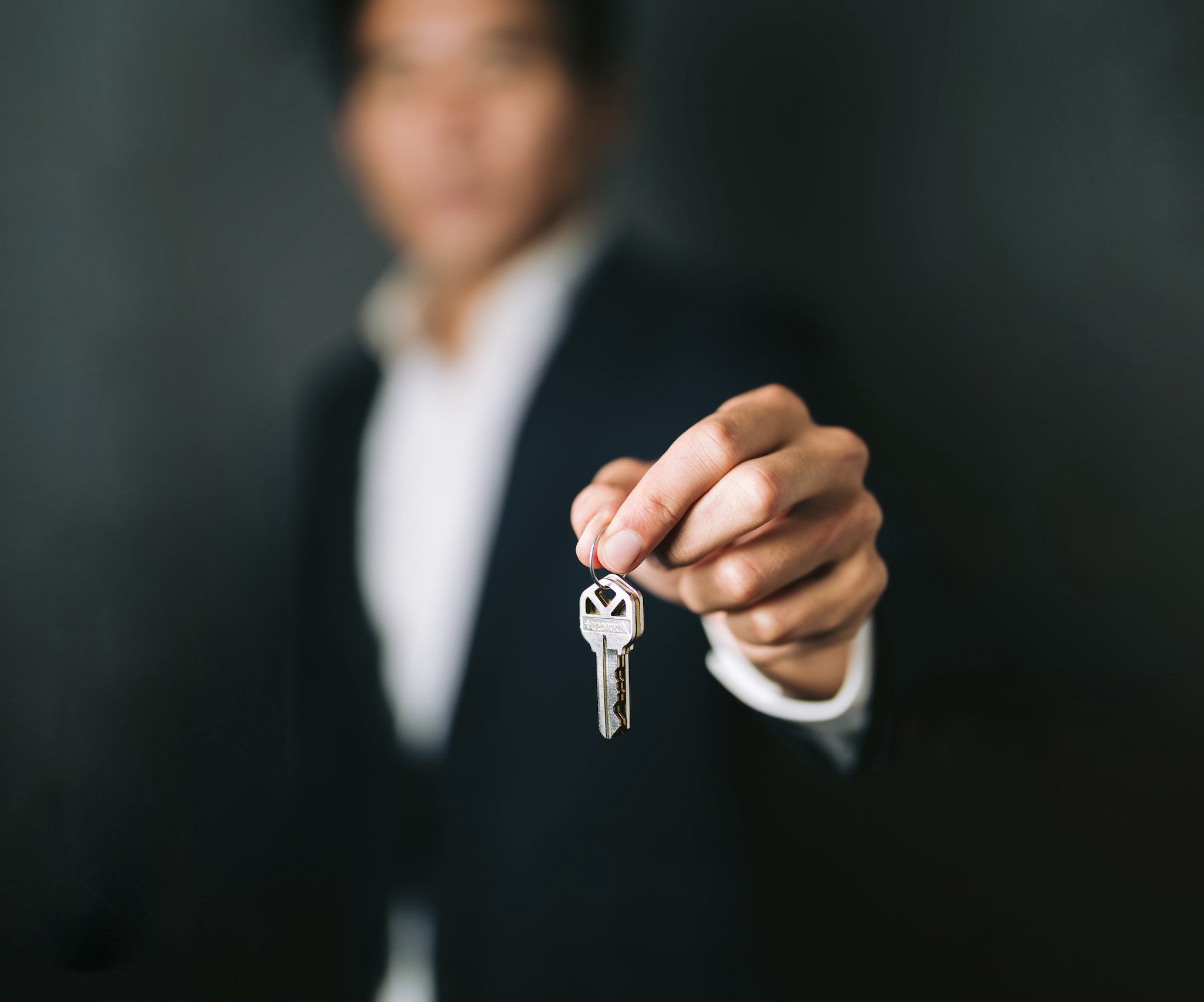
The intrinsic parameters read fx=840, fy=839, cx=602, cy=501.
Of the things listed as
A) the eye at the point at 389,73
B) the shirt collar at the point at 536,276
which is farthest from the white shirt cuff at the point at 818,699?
the eye at the point at 389,73

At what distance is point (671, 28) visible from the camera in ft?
2.92

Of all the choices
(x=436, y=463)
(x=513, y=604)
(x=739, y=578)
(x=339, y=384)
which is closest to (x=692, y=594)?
(x=739, y=578)

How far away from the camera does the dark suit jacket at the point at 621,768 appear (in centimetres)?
84

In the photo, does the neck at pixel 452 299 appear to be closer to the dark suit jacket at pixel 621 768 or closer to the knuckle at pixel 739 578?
the dark suit jacket at pixel 621 768

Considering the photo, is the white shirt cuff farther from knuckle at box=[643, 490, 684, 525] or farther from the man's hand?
knuckle at box=[643, 490, 684, 525]

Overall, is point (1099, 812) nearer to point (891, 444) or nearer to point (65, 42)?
point (891, 444)

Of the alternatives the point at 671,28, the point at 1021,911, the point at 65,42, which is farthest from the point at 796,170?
the point at 65,42

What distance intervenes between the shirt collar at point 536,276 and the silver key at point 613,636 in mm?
564

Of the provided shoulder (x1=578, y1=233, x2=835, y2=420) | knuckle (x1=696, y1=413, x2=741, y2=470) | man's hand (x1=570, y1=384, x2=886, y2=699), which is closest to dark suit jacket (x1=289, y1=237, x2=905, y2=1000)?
shoulder (x1=578, y1=233, x2=835, y2=420)

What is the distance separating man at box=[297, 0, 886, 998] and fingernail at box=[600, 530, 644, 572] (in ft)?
1.12

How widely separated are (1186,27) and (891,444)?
1.35 feet

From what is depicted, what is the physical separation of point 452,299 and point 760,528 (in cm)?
74

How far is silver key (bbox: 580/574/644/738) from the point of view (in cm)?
43

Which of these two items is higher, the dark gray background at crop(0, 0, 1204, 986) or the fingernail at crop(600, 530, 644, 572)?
the dark gray background at crop(0, 0, 1204, 986)
